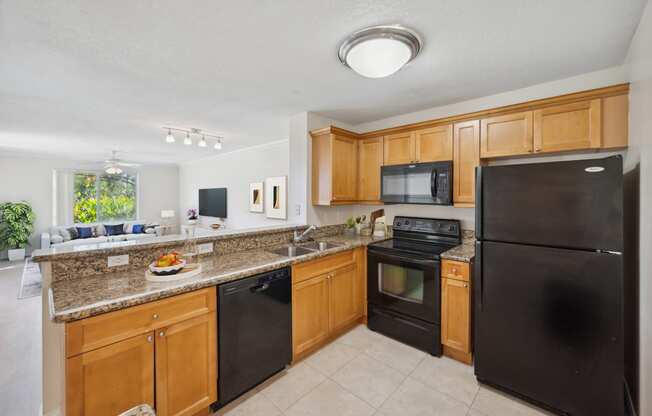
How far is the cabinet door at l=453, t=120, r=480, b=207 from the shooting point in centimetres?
254

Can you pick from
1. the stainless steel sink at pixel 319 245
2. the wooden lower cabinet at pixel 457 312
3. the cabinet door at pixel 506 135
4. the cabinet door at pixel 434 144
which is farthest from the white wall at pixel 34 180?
the cabinet door at pixel 506 135

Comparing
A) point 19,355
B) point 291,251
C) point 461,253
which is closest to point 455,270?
point 461,253

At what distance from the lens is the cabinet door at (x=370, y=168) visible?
323 centimetres

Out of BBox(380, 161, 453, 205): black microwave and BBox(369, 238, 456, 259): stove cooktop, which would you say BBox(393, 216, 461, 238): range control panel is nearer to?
BBox(369, 238, 456, 259): stove cooktop

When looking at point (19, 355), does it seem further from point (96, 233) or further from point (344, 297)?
point (96, 233)

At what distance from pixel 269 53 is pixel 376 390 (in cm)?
257

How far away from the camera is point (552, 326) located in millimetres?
1711

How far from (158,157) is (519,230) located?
25.0 feet

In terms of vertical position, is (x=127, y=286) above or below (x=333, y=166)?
below

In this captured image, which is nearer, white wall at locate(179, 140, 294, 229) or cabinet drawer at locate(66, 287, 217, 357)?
cabinet drawer at locate(66, 287, 217, 357)

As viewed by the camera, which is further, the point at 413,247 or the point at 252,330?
the point at 413,247

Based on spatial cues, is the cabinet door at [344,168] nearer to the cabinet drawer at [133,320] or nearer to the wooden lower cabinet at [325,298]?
the wooden lower cabinet at [325,298]

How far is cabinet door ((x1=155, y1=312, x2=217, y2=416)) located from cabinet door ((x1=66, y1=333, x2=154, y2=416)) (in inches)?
2.3

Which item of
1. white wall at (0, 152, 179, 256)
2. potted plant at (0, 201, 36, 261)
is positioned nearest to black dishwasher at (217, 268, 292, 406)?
potted plant at (0, 201, 36, 261)
